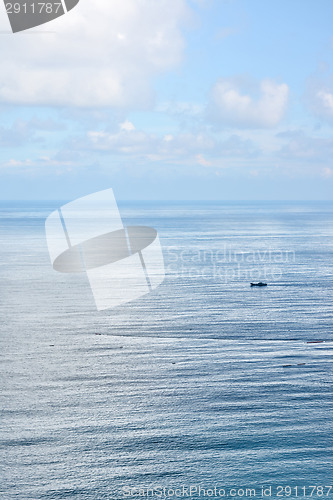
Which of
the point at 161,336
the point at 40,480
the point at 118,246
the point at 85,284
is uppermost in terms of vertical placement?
the point at 40,480

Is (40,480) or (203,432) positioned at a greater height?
(40,480)

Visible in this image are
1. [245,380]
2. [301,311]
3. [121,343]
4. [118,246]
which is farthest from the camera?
[118,246]

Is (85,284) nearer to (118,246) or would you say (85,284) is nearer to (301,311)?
(301,311)

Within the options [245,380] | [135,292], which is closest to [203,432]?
[245,380]

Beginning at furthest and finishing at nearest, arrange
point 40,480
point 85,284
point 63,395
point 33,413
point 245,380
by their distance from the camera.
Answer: point 85,284, point 245,380, point 63,395, point 33,413, point 40,480

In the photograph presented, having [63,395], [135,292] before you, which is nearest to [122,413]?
[63,395]

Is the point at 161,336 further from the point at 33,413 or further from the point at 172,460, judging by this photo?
the point at 172,460

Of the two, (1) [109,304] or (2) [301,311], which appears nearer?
(2) [301,311]
